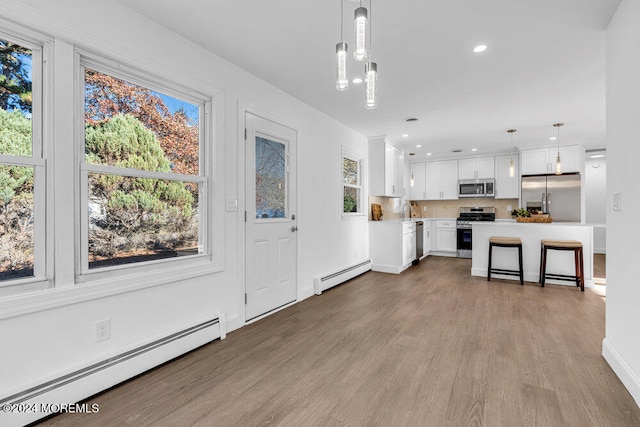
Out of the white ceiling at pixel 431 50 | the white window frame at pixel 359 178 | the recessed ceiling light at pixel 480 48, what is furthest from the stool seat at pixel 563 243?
the recessed ceiling light at pixel 480 48

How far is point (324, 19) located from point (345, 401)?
2576mm

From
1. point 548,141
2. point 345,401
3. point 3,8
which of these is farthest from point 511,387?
point 548,141

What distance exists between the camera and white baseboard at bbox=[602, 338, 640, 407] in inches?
71.7

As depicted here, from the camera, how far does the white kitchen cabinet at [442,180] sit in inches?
302

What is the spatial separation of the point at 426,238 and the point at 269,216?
16.7 feet

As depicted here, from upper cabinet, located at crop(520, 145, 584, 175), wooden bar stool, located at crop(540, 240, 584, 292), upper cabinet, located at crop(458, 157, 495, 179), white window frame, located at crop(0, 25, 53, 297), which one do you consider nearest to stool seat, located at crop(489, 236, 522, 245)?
wooden bar stool, located at crop(540, 240, 584, 292)

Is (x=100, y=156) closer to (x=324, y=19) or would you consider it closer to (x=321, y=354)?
(x=324, y=19)

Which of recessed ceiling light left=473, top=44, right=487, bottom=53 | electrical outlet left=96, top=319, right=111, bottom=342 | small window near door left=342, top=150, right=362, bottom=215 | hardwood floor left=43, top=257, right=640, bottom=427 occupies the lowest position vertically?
hardwood floor left=43, top=257, right=640, bottom=427

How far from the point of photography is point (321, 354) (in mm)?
2465

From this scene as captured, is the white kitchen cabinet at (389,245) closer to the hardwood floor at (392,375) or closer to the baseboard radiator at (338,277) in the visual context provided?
the baseboard radiator at (338,277)

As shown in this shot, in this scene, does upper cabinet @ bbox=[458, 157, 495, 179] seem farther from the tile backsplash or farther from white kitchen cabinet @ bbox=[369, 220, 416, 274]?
white kitchen cabinet @ bbox=[369, 220, 416, 274]

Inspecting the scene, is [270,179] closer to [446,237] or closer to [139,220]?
[139,220]

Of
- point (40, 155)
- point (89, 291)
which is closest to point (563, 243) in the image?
point (89, 291)

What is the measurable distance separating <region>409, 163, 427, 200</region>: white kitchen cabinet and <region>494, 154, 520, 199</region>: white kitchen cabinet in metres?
1.64
